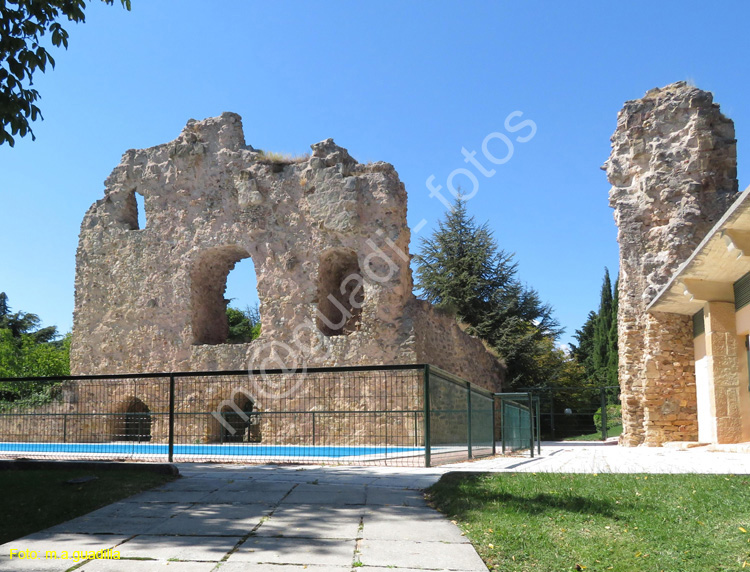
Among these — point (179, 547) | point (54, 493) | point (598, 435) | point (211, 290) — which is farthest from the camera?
point (598, 435)

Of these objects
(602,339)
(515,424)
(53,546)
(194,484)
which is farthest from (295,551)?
(602,339)

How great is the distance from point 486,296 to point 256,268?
10.3 meters

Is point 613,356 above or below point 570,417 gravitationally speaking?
above

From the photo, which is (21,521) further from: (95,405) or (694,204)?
(694,204)

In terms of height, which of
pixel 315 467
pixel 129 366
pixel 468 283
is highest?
pixel 468 283

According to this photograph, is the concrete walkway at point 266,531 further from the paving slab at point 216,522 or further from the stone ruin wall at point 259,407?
the stone ruin wall at point 259,407

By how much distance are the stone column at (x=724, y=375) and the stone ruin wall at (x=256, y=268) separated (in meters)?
6.64

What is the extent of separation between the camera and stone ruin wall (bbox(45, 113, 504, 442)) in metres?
16.2

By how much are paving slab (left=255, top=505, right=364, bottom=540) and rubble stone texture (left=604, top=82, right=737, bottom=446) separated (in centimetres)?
1079

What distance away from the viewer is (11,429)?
12773 millimetres

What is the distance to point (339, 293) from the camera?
708 inches

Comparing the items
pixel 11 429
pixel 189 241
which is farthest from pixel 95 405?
pixel 189 241

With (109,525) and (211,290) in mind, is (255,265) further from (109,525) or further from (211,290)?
(109,525)

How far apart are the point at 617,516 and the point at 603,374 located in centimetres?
2648
